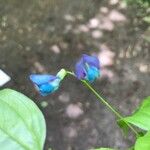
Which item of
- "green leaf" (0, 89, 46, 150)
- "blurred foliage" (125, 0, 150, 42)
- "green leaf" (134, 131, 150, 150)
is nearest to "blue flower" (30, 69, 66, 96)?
"green leaf" (0, 89, 46, 150)

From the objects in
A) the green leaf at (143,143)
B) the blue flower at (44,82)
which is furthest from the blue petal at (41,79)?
the green leaf at (143,143)

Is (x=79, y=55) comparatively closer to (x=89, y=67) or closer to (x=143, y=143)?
(x=89, y=67)

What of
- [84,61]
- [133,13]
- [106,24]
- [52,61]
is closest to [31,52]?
[52,61]

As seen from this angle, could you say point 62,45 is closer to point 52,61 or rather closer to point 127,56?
point 52,61

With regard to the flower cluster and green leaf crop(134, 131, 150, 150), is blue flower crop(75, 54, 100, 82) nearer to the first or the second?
the flower cluster

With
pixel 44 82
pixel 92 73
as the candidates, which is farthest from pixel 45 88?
pixel 92 73
